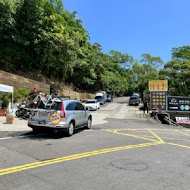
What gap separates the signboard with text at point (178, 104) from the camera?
23.3 m

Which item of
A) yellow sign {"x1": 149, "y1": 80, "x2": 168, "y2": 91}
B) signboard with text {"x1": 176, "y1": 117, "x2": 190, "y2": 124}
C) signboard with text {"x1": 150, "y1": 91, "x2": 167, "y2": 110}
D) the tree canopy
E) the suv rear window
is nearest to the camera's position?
the suv rear window

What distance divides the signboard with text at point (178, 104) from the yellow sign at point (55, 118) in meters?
16.8

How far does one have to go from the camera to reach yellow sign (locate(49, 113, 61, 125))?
31.9 feet

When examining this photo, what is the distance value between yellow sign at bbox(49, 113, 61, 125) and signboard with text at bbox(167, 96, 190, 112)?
16805 mm

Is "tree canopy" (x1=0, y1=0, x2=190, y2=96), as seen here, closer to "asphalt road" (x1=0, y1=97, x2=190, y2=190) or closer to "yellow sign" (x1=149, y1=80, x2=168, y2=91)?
"yellow sign" (x1=149, y1=80, x2=168, y2=91)

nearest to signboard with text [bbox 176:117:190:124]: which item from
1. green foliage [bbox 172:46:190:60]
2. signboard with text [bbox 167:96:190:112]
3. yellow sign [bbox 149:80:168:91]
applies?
signboard with text [bbox 167:96:190:112]

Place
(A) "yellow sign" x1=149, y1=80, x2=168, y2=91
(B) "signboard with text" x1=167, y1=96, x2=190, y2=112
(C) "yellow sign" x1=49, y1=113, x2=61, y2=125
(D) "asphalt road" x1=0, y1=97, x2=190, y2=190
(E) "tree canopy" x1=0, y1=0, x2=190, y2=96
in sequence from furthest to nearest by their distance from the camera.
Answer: (E) "tree canopy" x1=0, y1=0, x2=190, y2=96 → (A) "yellow sign" x1=149, y1=80, x2=168, y2=91 → (B) "signboard with text" x1=167, y1=96, x2=190, y2=112 → (C) "yellow sign" x1=49, y1=113, x2=61, y2=125 → (D) "asphalt road" x1=0, y1=97, x2=190, y2=190

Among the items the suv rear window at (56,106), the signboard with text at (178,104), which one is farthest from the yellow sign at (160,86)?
the suv rear window at (56,106)

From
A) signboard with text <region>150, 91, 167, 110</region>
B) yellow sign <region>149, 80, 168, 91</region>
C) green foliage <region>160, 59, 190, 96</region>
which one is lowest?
signboard with text <region>150, 91, 167, 110</region>

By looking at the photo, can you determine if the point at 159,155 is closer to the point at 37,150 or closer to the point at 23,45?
the point at 37,150

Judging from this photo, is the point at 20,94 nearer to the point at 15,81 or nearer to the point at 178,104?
the point at 15,81

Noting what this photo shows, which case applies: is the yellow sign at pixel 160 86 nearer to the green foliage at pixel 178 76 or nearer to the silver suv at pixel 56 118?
the green foliage at pixel 178 76

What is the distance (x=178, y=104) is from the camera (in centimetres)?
2330

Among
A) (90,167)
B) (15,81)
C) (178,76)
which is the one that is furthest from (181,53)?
(90,167)
